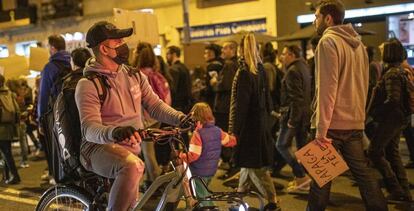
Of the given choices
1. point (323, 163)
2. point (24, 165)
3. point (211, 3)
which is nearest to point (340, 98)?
point (323, 163)

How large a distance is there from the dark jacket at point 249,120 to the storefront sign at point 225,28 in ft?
35.6

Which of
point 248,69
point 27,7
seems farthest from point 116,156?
point 27,7

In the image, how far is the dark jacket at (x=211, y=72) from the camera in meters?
9.16

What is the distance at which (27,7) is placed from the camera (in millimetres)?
23375

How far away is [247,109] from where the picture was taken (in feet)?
20.0

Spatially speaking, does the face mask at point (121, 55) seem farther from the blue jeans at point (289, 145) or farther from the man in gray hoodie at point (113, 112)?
the blue jeans at point (289, 145)

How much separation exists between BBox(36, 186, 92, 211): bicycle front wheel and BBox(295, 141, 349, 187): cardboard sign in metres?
1.80

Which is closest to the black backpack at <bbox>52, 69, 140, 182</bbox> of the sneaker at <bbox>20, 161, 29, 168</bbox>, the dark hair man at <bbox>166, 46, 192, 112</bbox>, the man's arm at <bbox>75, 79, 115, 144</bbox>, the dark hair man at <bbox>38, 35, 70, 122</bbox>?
the man's arm at <bbox>75, 79, 115, 144</bbox>

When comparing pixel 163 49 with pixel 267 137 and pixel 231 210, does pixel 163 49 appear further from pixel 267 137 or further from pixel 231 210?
pixel 231 210

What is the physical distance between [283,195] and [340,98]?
2719 mm

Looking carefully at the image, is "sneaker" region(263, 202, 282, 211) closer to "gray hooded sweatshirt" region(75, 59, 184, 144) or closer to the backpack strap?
"gray hooded sweatshirt" region(75, 59, 184, 144)

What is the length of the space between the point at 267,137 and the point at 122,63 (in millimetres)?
2494

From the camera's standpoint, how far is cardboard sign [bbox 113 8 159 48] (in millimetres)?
8516

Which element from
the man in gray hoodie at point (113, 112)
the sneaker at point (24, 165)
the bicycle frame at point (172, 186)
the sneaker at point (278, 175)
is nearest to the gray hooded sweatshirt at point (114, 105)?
the man in gray hoodie at point (113, 112)
